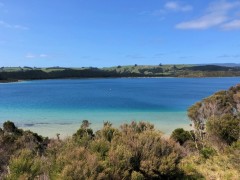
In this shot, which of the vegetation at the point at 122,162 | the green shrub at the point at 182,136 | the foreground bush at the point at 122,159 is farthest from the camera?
the green shrub at the point at 182,136

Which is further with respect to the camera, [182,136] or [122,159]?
[182,136]

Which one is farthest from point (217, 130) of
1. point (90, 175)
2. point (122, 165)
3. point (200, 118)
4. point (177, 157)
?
point (200, 118)

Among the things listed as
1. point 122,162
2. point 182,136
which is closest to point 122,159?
point 122,162

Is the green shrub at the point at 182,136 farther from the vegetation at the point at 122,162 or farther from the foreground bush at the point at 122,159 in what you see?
the foreground bush at the point at 122,159

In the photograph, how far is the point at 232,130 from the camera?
50.1 ft

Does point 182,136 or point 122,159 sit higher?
point 122,159

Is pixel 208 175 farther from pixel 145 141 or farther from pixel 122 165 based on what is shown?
pixel 122 165

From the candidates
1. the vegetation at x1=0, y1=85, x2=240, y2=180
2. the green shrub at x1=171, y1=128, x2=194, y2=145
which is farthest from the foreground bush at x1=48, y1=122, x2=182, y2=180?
the green shrub at x1=171, y1=128, x2=194, y2=145

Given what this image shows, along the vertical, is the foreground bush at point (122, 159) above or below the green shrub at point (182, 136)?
above

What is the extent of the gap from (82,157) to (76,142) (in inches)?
78.4

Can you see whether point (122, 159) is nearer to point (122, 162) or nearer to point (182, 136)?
point (122, 162)

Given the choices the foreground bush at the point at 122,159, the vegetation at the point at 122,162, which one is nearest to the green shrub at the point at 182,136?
the vegetation at the point at 122,162

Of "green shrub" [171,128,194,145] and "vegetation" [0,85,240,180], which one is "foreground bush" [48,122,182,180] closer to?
"vegetation" [0,85,240,180]

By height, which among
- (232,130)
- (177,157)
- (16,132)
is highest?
(177,157)
